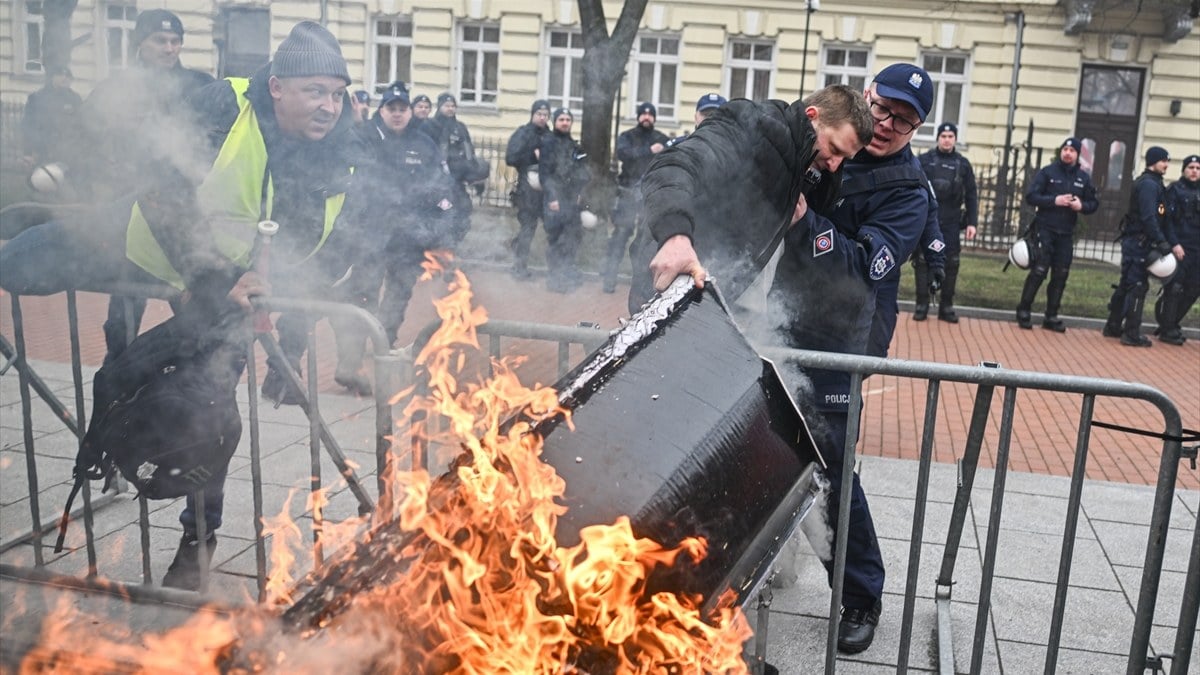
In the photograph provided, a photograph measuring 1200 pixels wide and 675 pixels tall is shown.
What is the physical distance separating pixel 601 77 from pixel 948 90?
14.7 metres

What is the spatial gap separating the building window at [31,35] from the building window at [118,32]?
26cm

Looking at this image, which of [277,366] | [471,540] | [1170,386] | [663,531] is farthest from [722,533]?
[1170,386]

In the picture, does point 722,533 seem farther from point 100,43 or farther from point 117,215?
point 117,215

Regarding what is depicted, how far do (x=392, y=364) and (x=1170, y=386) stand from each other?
25.6ft

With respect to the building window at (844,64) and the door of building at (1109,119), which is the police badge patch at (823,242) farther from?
the door of building at (1109,119)

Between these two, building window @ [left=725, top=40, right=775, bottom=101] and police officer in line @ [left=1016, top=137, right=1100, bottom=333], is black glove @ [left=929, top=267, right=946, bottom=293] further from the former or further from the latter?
building window @ [left=725, top=40, right=775, bottom=101]

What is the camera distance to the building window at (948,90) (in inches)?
899

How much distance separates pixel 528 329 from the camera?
3.17 m

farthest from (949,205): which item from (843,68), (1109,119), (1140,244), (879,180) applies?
(1109,119)

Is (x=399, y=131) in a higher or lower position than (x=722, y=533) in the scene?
higher

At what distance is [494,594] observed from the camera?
64.9 inches

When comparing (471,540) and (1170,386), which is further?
(1170,386)

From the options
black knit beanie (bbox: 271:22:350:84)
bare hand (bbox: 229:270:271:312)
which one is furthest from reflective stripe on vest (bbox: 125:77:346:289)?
bare hand (bbox: 229:270:271:312)

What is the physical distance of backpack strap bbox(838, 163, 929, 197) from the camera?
11.6 ft
